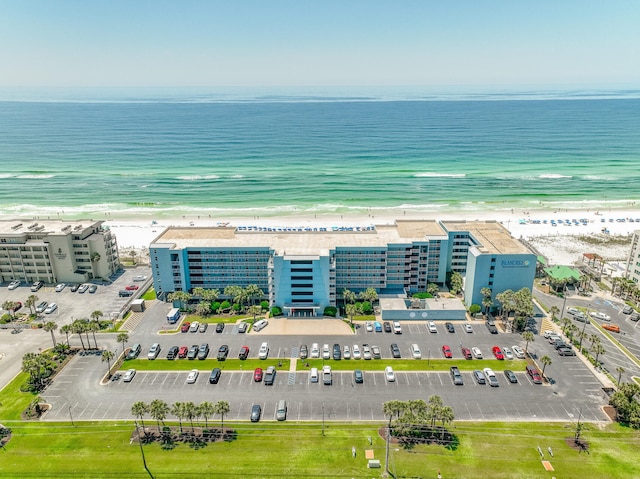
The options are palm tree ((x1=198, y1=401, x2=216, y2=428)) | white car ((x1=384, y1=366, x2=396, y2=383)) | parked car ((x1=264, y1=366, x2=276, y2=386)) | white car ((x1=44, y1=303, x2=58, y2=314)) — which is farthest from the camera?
white car ((x1=44, y1=303, x2=58, y2=314))

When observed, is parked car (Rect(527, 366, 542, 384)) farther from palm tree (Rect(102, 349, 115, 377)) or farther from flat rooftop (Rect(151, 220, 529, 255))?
palm tree (Rect(102, 349, 115, 377))

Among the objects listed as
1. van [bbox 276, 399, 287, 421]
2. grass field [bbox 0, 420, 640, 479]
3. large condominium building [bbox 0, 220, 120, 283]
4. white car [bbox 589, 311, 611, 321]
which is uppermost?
large condominium building [bbox 0, 220, 120, 283]

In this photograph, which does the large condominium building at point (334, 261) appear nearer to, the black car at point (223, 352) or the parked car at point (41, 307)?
the black car at point (223, 352)

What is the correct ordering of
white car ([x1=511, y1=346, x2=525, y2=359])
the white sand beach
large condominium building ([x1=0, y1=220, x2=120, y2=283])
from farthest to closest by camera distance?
the white sand beach → large condominium building ([x1=0, y1=220, x2=120, y2=283]) → white car ([x1=511, y1=346, x2=525, y2=359])

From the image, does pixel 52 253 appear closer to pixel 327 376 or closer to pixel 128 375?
pixel 128 375

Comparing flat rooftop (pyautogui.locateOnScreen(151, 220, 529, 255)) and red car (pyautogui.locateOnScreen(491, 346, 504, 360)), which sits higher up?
flat rooftop (pyautogui.locateOnScreen(151, 220, 529, 255))

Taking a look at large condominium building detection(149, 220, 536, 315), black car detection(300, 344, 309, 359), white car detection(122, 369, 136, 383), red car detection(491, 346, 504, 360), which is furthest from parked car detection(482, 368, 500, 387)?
white car detection(122, 369, 136, 383)
